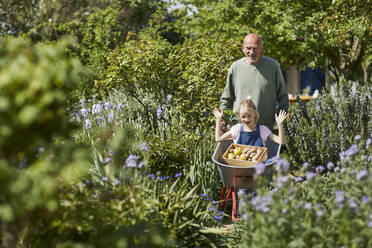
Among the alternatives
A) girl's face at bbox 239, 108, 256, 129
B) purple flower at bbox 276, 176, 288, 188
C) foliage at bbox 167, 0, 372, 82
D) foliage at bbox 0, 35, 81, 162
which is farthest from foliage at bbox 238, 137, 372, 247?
foliage at bbox 167, 0, 372, 82

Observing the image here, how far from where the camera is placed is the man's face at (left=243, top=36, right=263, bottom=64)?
4.09 meters

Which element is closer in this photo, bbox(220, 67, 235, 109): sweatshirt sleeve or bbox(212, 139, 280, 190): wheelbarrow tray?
bbox(212, 139, 280, 190): wheelbarrow tray

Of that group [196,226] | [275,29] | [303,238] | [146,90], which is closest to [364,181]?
[303,238]

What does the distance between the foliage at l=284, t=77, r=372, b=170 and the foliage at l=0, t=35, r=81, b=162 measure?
4.15 m

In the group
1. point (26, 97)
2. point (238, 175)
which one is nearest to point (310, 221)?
point (238, 175)

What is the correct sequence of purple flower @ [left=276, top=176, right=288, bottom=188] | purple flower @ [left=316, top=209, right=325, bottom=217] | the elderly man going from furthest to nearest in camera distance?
the elderly man → purple flower @ [left=276, top=176, right=288, bottom=188] → purple flower @ [left=316, top=209, right=325, bottom=217]

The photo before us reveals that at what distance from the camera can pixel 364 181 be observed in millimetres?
2371

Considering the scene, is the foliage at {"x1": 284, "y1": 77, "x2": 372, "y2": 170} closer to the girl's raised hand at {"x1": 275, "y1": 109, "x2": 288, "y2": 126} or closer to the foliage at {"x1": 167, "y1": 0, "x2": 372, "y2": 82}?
the girl's raised hand at {"x1": 275, "y1": 109, "x2": 288, "y2": 126}

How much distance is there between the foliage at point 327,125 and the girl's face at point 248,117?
1.72 m

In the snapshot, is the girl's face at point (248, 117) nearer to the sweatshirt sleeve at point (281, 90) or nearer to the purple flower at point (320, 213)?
the sweatshirt sleeve at point (281, 90)

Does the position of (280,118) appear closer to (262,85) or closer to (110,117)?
(262,85)

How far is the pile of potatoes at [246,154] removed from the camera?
376 centimetres

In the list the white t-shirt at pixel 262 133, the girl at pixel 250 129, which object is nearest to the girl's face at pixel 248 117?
the girl at pixel 250 129

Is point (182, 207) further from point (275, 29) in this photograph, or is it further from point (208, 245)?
point (275, 29)
